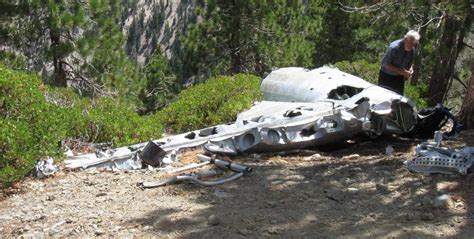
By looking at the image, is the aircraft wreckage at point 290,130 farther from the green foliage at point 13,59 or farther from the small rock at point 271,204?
the green foliage at point 13,59

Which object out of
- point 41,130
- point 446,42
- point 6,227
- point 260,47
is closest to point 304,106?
point 41,130

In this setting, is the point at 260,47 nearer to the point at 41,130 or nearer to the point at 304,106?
the point at 304,106

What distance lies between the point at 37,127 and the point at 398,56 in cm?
491

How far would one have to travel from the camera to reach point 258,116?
25.5 ft

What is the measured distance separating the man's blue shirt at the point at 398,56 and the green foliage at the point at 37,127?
3.78 meters

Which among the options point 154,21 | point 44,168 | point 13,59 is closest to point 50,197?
point 44,168

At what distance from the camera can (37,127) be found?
21.0ft

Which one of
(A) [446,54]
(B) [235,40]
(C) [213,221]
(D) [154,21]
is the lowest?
(D) [154,21]

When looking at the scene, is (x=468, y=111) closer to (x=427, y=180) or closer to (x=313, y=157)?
(x=313, y=157)

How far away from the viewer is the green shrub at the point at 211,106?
11422mm

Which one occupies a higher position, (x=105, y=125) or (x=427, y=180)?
(x=427, y=180)

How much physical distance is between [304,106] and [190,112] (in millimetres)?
4844

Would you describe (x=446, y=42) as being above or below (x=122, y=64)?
above

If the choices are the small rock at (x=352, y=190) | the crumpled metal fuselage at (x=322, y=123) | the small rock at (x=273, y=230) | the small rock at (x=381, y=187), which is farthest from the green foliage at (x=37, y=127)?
the small rock at (x=381, y=187)
